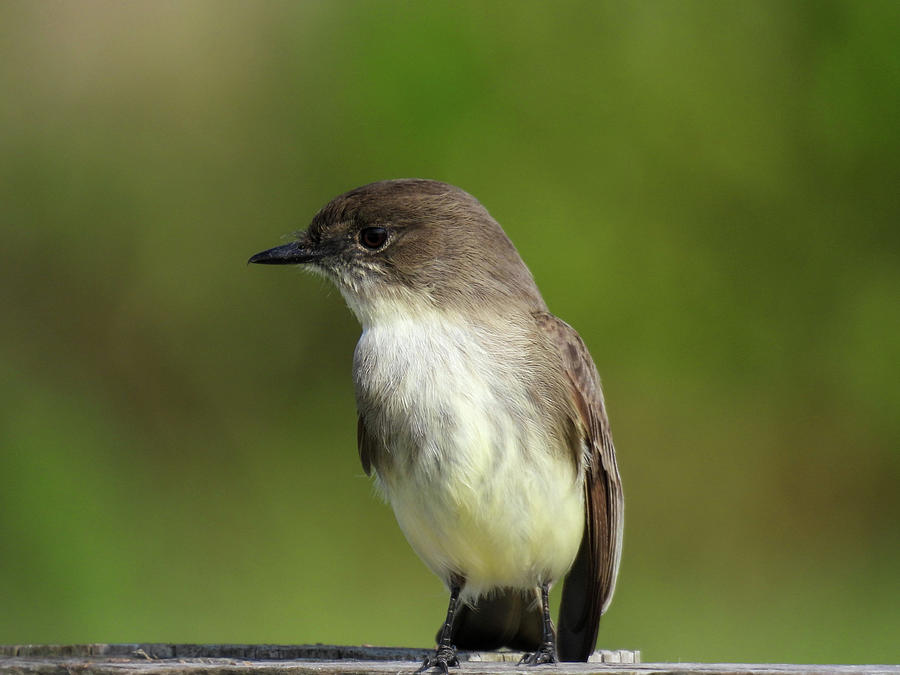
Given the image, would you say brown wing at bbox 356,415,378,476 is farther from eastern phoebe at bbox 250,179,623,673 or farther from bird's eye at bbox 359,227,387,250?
bird's eye at bbox 359,227,387,250

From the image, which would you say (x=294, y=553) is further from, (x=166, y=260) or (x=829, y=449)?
(x=829, y=449)

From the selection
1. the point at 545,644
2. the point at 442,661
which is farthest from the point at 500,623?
the point at 442,661

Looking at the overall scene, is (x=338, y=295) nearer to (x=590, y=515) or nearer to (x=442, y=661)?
(x=590, y=515)

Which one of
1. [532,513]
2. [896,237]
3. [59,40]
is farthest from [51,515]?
[896,237]

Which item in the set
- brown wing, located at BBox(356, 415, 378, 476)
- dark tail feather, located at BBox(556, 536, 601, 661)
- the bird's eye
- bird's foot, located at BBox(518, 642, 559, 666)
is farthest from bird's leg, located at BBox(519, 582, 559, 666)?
the bird's eye

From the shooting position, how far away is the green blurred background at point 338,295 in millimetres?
6496

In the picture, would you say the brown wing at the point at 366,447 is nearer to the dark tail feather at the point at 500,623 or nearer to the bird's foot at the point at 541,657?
the dark tail feather at the point at 500,623

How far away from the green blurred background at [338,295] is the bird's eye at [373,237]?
2.18 metres

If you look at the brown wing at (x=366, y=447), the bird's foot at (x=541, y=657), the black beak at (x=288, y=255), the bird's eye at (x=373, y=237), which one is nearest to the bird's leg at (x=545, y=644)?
the bird's foot at (x=541, y=657)

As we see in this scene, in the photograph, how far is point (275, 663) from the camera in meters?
3.49

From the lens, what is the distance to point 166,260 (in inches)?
285

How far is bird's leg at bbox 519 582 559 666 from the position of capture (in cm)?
416

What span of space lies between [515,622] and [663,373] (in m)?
2.32

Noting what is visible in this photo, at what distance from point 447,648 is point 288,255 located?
1463mm
